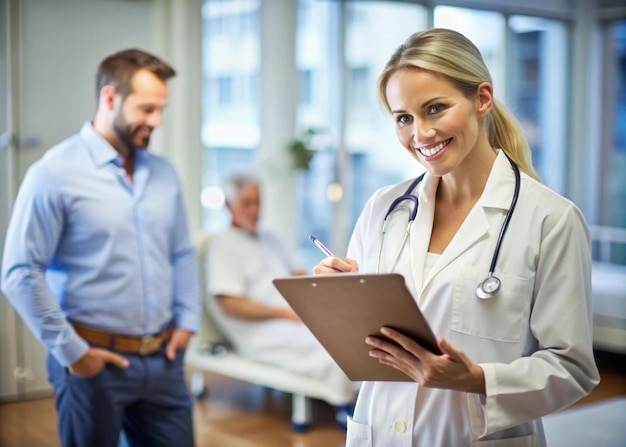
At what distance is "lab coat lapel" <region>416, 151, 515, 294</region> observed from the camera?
156cm

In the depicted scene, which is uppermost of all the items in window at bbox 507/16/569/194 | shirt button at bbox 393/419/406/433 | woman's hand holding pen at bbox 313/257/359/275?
window at bbox 507/16/569/194

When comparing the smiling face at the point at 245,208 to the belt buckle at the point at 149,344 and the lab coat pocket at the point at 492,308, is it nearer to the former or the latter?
the belt buckle at the point at 149,344

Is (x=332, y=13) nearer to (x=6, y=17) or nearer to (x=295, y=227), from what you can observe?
(x=295, y=227)

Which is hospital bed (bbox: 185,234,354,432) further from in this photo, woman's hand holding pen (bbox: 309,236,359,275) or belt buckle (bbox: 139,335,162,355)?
woman's hand holding pen (bbox: 309,236,359,275)

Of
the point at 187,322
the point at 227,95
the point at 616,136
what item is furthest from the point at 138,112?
the point at 616,136

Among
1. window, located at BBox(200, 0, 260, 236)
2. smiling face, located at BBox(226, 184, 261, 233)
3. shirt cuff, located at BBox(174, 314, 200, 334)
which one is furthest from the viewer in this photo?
window, located at BBox(200, 0, 260, 236)

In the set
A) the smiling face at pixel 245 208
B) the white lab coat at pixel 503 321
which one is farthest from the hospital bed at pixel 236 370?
the white lab coat at pixel 503 321

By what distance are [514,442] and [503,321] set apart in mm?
230

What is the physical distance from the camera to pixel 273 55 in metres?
5.67

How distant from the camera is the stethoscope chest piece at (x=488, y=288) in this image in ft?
4.85

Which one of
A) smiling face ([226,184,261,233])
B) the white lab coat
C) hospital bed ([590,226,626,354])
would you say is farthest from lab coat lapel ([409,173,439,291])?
hospital bed ([590,226,626,354])

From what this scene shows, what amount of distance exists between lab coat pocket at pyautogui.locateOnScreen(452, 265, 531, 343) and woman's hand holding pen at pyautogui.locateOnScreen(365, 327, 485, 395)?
0.33 feet

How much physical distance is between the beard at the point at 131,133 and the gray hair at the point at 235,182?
210 cm

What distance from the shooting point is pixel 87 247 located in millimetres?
2449
